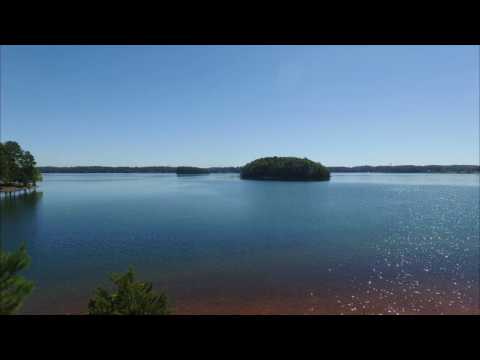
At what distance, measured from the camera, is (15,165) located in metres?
41.4

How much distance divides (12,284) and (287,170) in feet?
298

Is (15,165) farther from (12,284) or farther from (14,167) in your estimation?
(12,284)

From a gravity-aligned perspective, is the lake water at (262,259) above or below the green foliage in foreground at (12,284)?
below

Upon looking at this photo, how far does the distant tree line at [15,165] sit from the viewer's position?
38281mm

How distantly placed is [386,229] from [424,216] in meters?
10.3

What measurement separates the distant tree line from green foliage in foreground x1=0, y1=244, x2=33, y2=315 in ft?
149

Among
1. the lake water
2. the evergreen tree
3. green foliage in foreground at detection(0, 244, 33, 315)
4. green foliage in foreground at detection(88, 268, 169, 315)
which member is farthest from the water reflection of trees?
green foliage in foreground at detection(88, 268, 169, 315)

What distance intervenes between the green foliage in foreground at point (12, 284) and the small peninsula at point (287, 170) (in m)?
89.8

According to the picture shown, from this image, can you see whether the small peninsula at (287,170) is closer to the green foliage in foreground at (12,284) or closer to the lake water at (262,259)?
the lake water at (262,259)

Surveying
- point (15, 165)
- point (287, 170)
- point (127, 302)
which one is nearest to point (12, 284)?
point (127, 302)

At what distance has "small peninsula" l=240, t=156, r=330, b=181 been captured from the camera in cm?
9019

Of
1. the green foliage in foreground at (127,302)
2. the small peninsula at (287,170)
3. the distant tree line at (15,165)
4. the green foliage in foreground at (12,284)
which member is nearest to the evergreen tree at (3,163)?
the distant tree line at (15,165)
